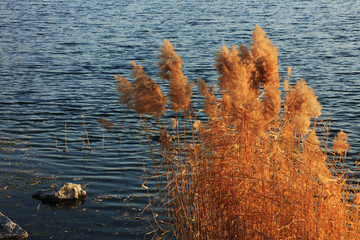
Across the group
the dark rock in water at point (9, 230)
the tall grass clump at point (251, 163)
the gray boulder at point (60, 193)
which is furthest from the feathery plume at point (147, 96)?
the gray boulder at point (60, 193)

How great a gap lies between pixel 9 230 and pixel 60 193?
4.30ft

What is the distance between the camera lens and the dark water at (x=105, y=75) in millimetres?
7934

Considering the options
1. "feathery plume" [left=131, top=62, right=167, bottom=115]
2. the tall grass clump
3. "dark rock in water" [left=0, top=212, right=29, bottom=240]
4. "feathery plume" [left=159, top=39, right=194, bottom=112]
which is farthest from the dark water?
the tall grass clump

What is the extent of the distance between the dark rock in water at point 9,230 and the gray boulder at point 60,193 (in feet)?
3.68

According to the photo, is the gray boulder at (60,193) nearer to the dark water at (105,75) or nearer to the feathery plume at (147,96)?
the dark water at (105,75)

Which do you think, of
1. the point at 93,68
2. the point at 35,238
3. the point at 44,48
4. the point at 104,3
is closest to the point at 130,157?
the point at 35,238

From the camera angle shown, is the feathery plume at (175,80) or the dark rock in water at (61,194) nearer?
the feathery plume at (175,80)

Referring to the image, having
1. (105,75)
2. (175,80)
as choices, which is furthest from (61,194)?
(105,75)

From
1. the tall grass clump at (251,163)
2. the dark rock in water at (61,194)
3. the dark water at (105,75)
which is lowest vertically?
the dark water at (105,75)

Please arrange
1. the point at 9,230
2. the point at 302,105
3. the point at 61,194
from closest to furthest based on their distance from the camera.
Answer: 1. the point at 302,105
2. the point at 9,230
3. the point at 61,194

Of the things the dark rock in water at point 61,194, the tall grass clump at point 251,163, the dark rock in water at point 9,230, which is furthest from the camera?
the dark rock in water at point 61,194

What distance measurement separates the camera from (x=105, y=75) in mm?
18203

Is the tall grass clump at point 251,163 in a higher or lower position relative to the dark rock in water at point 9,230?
higher

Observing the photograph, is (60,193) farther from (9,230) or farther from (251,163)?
(251,163)
